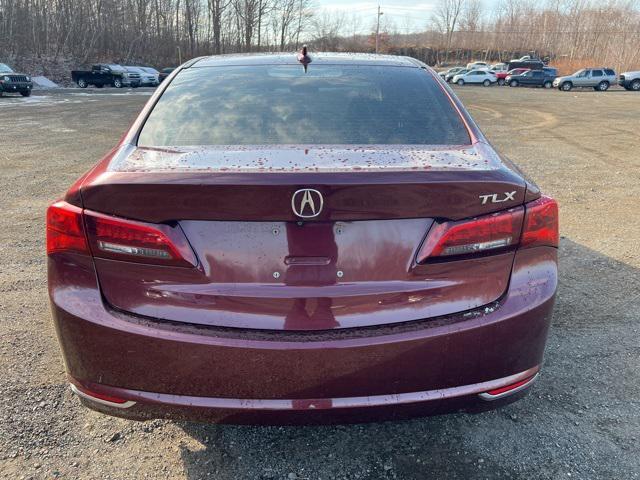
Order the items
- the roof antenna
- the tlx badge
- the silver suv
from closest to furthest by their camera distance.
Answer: the tlx badge
the roof antenna
the silver suv

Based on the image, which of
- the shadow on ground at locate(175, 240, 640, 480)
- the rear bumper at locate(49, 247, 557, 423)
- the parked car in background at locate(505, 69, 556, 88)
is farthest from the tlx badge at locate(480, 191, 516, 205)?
the parked car in background at locate(505, 69, 556, 88)

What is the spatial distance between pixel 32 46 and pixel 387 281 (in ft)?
180

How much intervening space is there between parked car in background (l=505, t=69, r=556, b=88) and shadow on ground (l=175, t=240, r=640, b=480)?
46.0 metres

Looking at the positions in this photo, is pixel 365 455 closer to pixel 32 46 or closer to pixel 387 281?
pixel 387 281

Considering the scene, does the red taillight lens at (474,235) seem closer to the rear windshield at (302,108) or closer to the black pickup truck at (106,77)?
the rear windshield at (302,108)

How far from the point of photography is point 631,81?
37.7 meters

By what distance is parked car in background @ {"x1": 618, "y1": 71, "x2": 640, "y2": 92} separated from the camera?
1478 inches

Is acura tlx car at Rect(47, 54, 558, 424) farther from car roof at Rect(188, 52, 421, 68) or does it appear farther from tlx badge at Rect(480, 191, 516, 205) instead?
car roof at Rect(188, 52, 421, 68)

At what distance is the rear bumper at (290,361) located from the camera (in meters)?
1.64

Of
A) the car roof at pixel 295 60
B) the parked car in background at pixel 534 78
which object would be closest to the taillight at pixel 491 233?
the car roof at pixel 295 60

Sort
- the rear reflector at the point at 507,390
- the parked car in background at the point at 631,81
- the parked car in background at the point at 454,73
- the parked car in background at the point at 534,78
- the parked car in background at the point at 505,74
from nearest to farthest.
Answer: the rear reflector at the point at 507,390
the parked car in background at the point at 631,81
the parked car in background at the point at 534,78
the parked car in background at the point at 505,74
the parked car in background at the point at 454,73

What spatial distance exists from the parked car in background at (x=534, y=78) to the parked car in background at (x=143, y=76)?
103 ft

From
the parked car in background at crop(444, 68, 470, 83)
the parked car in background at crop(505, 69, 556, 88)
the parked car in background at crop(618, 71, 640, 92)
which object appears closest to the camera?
the parked car in background at crop(618, 71, 640, 92)

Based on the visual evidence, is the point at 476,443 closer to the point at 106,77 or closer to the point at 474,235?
the point at 474,235
